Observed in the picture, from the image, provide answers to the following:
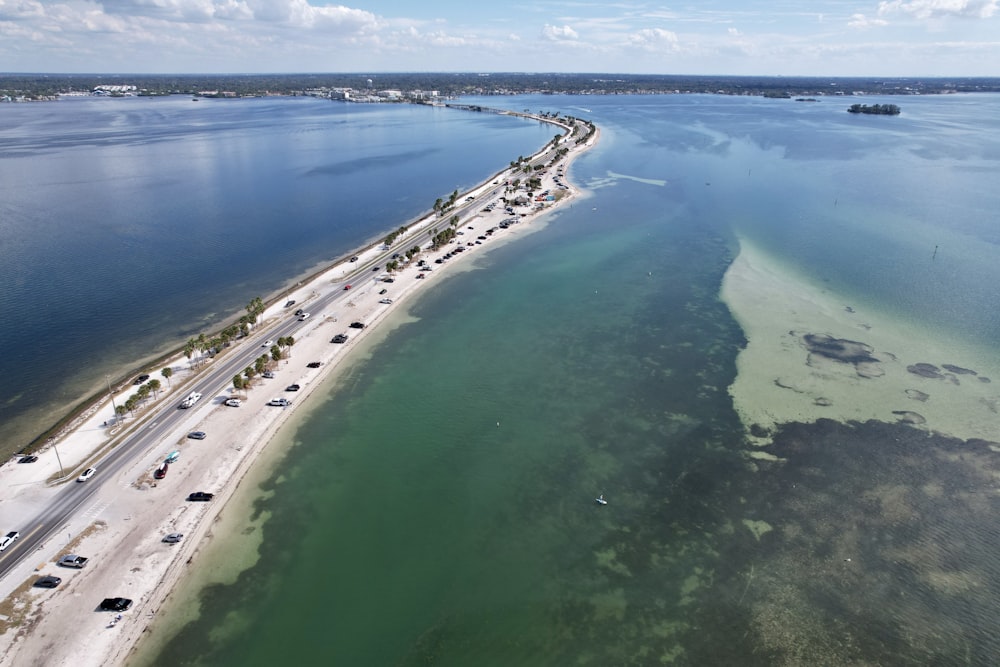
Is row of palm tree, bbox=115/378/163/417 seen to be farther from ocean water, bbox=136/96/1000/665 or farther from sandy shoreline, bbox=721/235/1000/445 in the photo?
sandy shoreline, bbox=721/235/1000/445

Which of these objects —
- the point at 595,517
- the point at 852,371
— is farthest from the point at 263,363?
the point at 852,371

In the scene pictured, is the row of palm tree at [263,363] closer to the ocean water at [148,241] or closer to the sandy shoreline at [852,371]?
the ocean water at [148,241]

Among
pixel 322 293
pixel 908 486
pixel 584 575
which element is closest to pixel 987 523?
pixel 908 486

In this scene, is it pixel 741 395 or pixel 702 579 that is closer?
pixel 702 579

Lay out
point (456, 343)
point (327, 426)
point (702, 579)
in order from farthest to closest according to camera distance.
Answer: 1. point (456, 343)
2. point (327, 426)
3. point (702, 579)

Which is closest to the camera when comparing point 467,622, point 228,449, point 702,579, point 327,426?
point 467,622

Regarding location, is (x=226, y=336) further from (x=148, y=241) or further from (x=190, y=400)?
(x=148, y=241)

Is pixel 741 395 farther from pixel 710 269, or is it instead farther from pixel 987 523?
pixel 710 269
